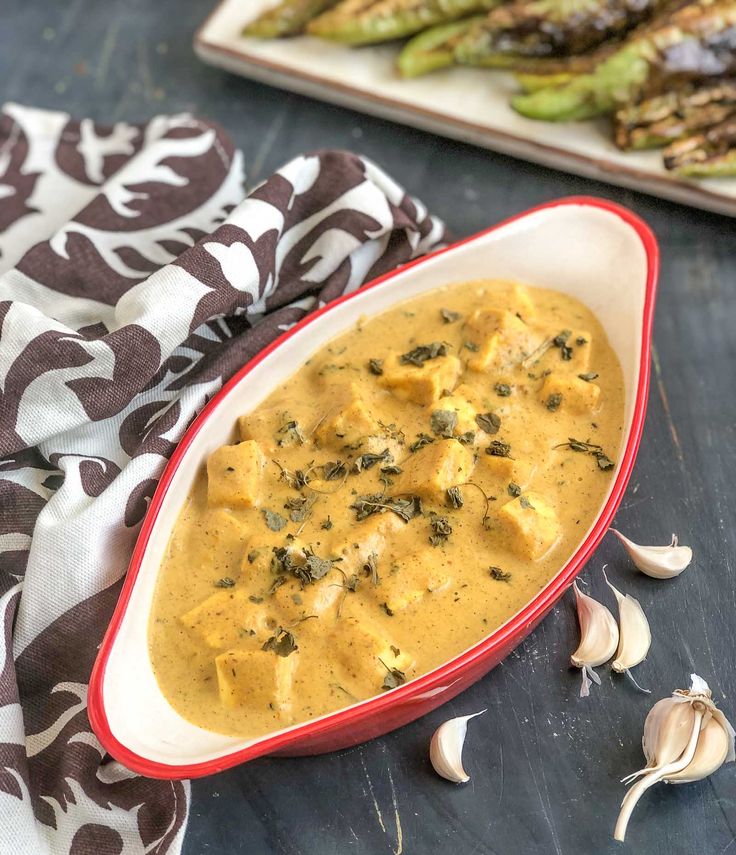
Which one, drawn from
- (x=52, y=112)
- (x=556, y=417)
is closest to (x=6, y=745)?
(x=556, y=417)

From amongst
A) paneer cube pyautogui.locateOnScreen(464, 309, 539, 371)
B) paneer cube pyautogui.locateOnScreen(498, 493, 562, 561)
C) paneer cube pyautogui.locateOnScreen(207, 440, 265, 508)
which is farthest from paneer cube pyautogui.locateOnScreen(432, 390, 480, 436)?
paneer cube pyautogui.locateOnScreen(207, 440, 265, 508)

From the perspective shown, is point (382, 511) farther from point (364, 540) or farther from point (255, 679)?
point (255, 679)

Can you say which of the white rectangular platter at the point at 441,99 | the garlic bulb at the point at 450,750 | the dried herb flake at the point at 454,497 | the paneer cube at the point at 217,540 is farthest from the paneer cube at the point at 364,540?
the white rectangular platter at the point at 441,99

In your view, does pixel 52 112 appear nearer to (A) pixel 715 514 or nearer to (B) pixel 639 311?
(B) pixel 639 311

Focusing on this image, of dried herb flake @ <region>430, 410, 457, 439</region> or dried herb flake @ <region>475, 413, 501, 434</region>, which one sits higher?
dried herb flake @ <region>430, 410, 457, 439</region>

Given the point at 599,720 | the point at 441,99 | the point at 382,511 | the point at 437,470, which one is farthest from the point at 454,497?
the point at 441,99

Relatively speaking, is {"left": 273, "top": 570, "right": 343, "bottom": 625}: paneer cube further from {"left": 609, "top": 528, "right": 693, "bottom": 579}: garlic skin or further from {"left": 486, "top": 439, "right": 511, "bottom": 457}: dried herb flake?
{"left": 609, "top": 528, "right": 693, "bottom": 579}: garlic skin

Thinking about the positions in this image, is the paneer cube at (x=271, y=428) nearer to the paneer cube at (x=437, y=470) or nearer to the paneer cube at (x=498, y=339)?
the paneer cube at (x=437, y=470)
